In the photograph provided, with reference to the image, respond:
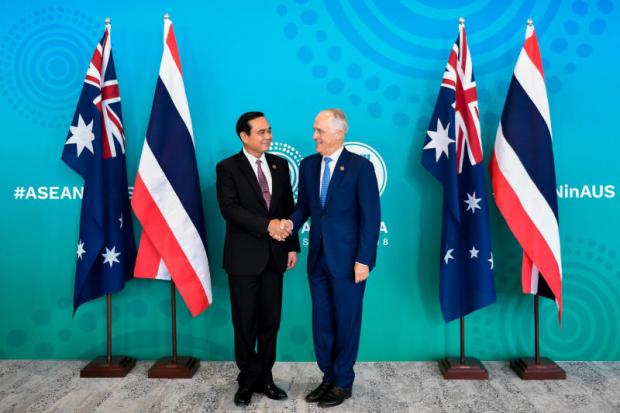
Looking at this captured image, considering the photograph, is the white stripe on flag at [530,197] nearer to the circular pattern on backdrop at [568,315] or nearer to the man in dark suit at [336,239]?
the circular pattern on backdrop at [568,315]

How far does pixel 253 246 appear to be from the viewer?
2.67m

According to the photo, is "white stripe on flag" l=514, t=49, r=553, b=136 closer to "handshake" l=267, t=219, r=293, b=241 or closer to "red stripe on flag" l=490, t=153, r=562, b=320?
"red stripe on flag" l=490, t=153, r=562, b=320

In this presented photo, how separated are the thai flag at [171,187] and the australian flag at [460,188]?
1470 mm

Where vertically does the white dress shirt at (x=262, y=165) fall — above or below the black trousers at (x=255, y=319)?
above

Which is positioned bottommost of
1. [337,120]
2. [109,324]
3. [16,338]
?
[16,338]

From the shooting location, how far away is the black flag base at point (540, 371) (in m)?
3.03

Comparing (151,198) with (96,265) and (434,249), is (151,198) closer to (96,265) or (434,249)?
(96,265)

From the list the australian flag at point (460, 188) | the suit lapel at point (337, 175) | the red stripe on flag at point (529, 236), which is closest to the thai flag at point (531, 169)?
the red stripe on flag at point (529, 236)

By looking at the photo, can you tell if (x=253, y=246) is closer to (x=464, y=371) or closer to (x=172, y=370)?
(x=172, y=370)

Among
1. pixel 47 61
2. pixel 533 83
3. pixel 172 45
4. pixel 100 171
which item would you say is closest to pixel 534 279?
pixel 533 83

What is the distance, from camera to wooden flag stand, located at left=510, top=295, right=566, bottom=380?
303 centimetres

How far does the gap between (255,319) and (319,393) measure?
549 mm

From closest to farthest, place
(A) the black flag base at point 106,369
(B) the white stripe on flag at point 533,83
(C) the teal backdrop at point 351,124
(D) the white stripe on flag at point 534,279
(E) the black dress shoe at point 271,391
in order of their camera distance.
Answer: (E) the black dress shoe at point 271,391
(B) the white stripe on flag at point 533,83
(D) the white stripe on flag at point 534,279
(A) the black flag base at point 106,369
(C) the teal backdrop at point 351,124

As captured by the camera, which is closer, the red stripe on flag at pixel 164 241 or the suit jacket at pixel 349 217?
the suit jacket at pixel 349 217
